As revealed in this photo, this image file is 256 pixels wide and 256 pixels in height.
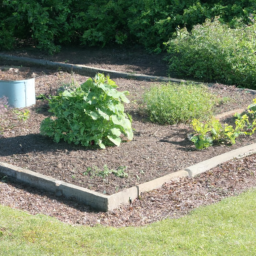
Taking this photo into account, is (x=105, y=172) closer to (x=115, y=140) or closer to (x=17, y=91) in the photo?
(x=115, y=140)

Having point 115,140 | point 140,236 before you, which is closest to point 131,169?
point 115,140

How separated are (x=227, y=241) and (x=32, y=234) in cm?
173

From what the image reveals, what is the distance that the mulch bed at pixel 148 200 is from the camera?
4484 mm

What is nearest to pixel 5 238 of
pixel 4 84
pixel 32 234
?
pixel 32 234

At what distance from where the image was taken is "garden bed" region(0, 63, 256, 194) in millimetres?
5137

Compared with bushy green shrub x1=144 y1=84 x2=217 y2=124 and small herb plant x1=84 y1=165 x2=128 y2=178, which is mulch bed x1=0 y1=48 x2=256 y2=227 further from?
bushy green shrub x1=144 y1=84 x2=217 y2=124

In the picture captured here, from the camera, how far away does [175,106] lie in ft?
23.3

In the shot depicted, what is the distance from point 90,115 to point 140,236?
82.5 inches

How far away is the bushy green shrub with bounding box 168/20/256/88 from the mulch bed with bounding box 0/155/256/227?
4.35 m

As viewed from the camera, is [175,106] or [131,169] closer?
[131,169]

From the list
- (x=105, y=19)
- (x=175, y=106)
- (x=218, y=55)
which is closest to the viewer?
(x=175, y=106)

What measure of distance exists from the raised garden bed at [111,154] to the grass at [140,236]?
0.88m

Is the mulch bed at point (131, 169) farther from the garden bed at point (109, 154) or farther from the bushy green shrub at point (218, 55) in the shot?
the bushy green shrub at point (218, 55)

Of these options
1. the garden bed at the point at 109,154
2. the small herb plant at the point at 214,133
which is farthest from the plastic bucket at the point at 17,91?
the small herb plant at the point at 214,133
